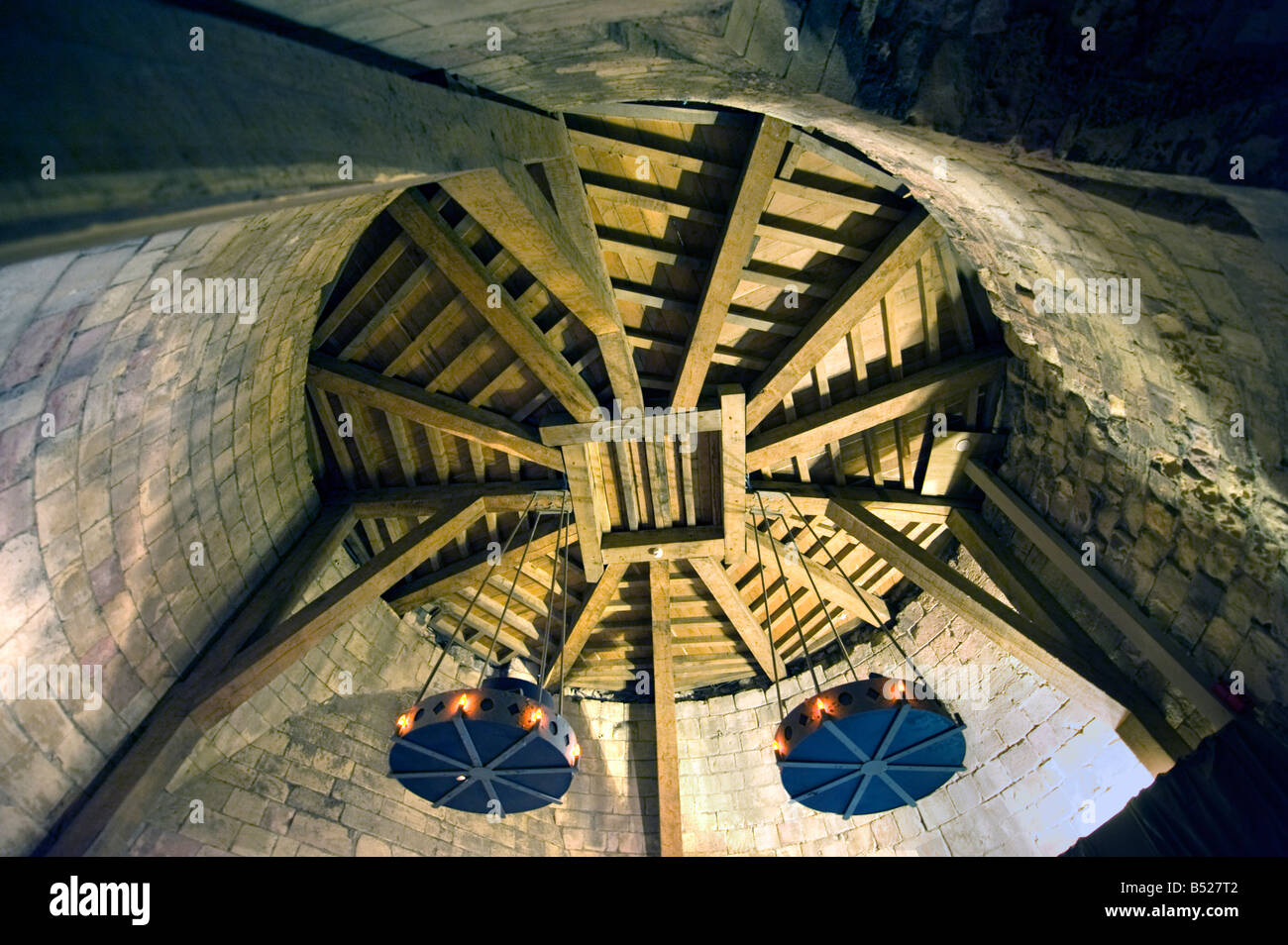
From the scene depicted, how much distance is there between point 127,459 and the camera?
4918 millimetres

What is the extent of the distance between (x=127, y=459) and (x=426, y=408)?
2925 millimetres

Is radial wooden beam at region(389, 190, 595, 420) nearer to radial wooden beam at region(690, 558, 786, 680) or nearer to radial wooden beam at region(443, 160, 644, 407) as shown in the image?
radial wooden beam at region(443, 160, 644, 407)

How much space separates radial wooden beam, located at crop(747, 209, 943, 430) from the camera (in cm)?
627

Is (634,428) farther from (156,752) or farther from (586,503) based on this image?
(156,752)

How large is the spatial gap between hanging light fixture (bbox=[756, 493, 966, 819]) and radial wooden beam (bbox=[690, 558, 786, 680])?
8.75 ft

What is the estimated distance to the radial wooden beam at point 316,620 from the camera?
19.7ft

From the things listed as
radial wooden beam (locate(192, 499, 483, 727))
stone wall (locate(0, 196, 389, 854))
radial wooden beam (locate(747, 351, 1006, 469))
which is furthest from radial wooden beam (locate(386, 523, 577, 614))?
radial wooden beam (locate(747, 351, 1006, 469))

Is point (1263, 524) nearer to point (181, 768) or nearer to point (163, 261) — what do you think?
point (163, 261)

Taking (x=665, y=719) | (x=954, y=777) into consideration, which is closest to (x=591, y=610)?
(x=665, y=719)

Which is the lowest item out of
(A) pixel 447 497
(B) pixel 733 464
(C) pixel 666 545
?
(C) pixel 666 545

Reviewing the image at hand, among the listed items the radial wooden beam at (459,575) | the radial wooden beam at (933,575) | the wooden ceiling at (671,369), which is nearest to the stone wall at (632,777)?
the radial wooden beam at (459,575)

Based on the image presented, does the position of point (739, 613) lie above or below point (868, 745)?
above

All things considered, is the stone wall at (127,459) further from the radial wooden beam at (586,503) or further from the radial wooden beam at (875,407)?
the radial wooden beam at (875,407)

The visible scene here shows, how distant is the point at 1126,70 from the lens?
2.68m
